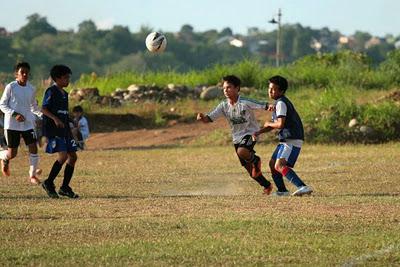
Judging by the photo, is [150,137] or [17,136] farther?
[150,137]

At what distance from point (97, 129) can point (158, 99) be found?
11.5 feet

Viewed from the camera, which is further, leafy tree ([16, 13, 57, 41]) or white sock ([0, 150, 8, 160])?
leafy tree ([16, 13, 57, 41])

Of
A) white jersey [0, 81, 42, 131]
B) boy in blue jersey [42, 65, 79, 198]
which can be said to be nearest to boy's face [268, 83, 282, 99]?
boy in blue jersey [42, 65, 79, 198]

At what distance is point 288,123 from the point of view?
1446 centimetres

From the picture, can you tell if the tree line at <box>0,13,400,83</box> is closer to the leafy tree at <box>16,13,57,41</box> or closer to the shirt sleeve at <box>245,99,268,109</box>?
the leafy tree at <box>16,13,57,41</box>

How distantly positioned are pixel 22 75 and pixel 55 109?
4.20 ft

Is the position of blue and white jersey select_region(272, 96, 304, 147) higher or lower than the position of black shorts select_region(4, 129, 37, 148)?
higher

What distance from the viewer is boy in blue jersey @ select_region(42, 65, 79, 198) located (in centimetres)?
1445

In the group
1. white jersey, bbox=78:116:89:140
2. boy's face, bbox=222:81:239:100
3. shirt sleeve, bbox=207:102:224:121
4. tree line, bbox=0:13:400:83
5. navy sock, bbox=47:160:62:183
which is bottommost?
tree line, bbox=0:13:400:83

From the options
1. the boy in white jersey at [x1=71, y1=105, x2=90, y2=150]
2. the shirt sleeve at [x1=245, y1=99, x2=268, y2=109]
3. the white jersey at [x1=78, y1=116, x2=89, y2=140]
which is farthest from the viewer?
the white jersey at [x1=78, y1=116, x2=89, y2=140]

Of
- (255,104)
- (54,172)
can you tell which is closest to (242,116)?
(255,104)

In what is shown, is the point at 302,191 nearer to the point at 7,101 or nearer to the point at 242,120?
the point at 242,120

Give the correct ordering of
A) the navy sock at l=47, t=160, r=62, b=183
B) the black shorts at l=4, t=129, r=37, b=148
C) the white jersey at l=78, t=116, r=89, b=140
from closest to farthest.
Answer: the navy sock at l=47, t=160, r=62, b=183, the black shorts at l=4, t=129, r=37, b=148, the white jersey at l=78, t=116, r=89, b=140

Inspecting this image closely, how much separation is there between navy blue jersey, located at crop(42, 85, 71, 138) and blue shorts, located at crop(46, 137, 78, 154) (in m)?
0.06
